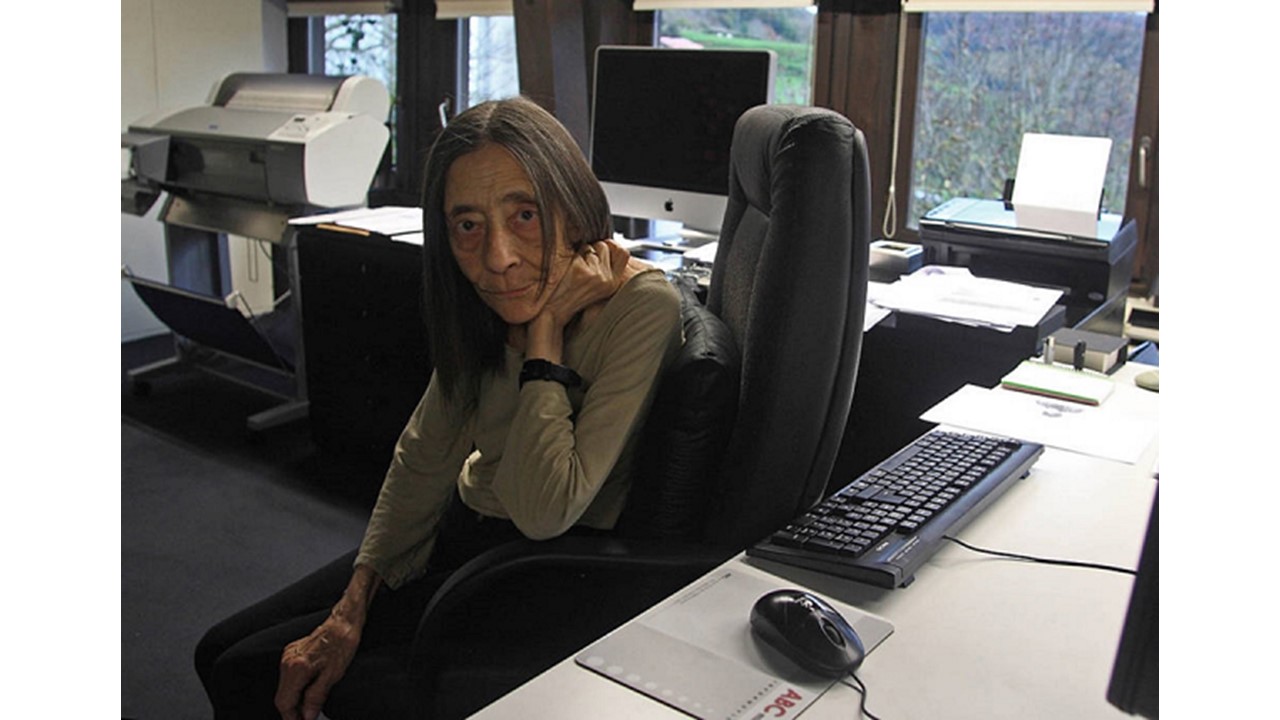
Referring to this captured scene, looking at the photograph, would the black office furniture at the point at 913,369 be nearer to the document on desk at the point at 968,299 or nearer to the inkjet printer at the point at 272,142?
the document on desk at the point at 968,299

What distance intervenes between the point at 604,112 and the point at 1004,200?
3.35ft

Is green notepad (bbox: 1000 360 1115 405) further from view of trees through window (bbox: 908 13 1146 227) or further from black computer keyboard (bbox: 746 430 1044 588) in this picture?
view of trees through window (bbox: 908 13 1146 227)

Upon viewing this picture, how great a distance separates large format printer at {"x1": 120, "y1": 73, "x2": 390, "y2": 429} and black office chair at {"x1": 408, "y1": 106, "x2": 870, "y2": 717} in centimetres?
226

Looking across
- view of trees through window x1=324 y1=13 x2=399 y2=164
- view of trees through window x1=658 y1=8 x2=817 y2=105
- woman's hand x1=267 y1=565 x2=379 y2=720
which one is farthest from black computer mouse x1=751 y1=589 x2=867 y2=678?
view of trees through window x1=324 y1=13 x2=399 y2=164

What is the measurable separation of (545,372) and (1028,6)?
2.05 m

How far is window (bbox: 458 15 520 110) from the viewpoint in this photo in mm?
4121

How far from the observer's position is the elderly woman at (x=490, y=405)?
1.27 metres

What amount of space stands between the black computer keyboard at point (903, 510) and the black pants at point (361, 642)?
42cm

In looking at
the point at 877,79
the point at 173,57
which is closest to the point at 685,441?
the point at 877,79

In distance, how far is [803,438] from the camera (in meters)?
1.31

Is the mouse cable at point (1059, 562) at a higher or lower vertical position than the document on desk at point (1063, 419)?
lower

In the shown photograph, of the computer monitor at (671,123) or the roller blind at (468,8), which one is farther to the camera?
the roller blind at (468,8)

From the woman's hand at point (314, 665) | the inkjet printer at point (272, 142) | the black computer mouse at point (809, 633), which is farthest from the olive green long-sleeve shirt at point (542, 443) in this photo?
the inkjet printer at point (272, 142)

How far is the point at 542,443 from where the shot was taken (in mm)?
1243
